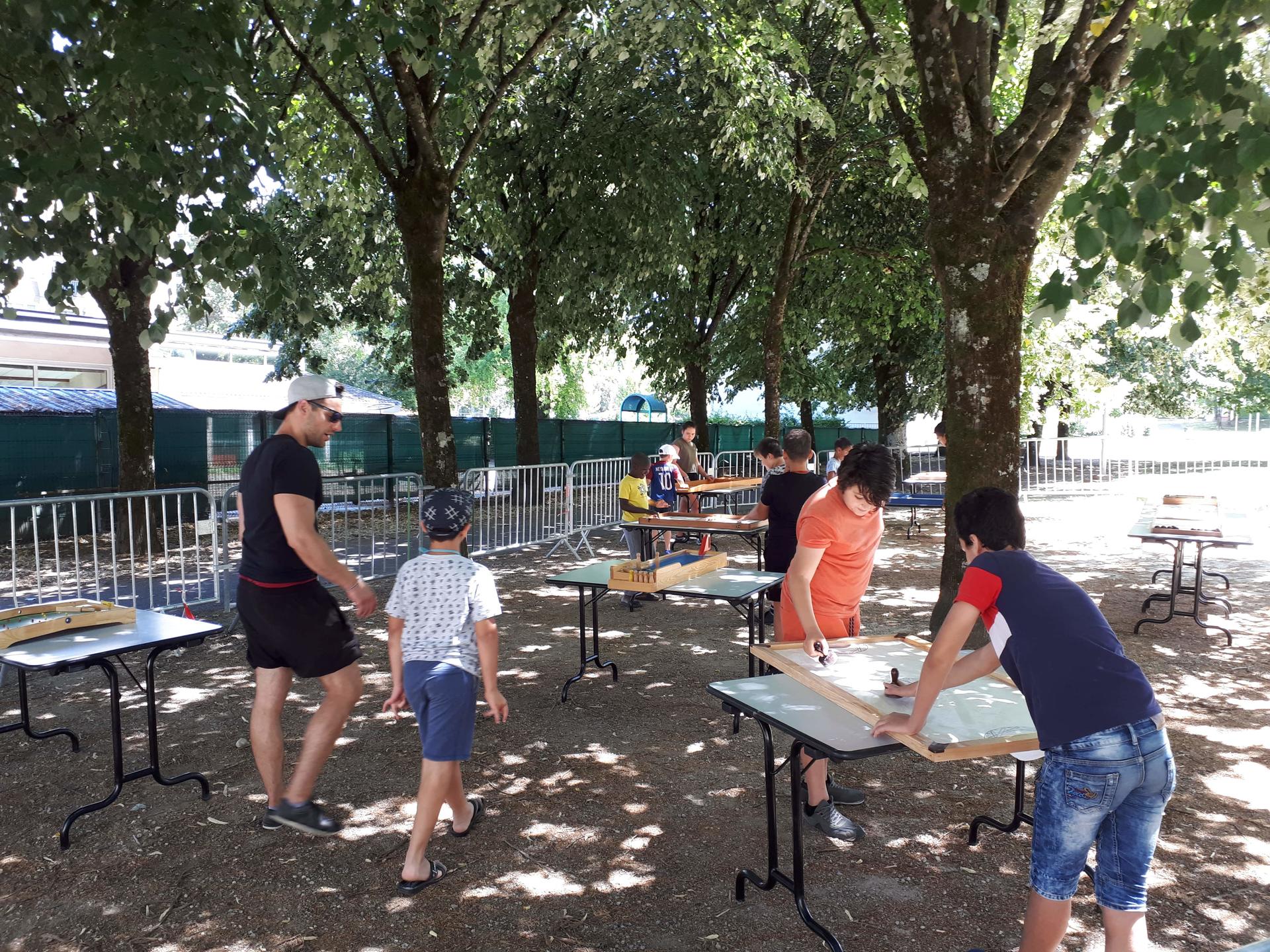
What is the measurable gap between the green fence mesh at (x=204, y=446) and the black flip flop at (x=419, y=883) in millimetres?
12046

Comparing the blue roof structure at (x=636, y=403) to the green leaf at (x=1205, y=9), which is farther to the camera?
the blue roof structure at (x=636, y=403)

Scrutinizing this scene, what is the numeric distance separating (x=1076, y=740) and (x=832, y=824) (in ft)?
6.23

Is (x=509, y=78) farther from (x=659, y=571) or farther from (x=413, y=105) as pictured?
(x=659, y=571)

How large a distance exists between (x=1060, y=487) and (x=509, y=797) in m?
23.5

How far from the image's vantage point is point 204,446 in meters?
17.6

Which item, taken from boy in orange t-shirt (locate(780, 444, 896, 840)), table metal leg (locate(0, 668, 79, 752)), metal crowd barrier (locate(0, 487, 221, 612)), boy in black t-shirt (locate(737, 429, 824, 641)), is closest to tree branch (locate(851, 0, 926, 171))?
boy in black t-shirt (locate(737, 429, 824, 641))

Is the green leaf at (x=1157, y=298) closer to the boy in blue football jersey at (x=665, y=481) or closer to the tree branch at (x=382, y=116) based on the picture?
the tree branch at (x=382, y=116)

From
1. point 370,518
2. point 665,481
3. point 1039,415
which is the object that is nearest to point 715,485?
point 665,481

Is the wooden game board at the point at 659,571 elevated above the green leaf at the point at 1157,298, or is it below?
below

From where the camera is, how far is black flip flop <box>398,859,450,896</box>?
3.70m

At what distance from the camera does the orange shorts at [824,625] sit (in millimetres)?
4340

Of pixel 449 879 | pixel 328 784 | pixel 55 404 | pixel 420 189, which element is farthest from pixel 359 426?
pixel 449 879

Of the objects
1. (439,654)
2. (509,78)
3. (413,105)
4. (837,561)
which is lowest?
(439,654)

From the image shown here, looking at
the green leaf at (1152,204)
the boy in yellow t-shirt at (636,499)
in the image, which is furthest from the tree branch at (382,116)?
the green leaf at (1152,204)
